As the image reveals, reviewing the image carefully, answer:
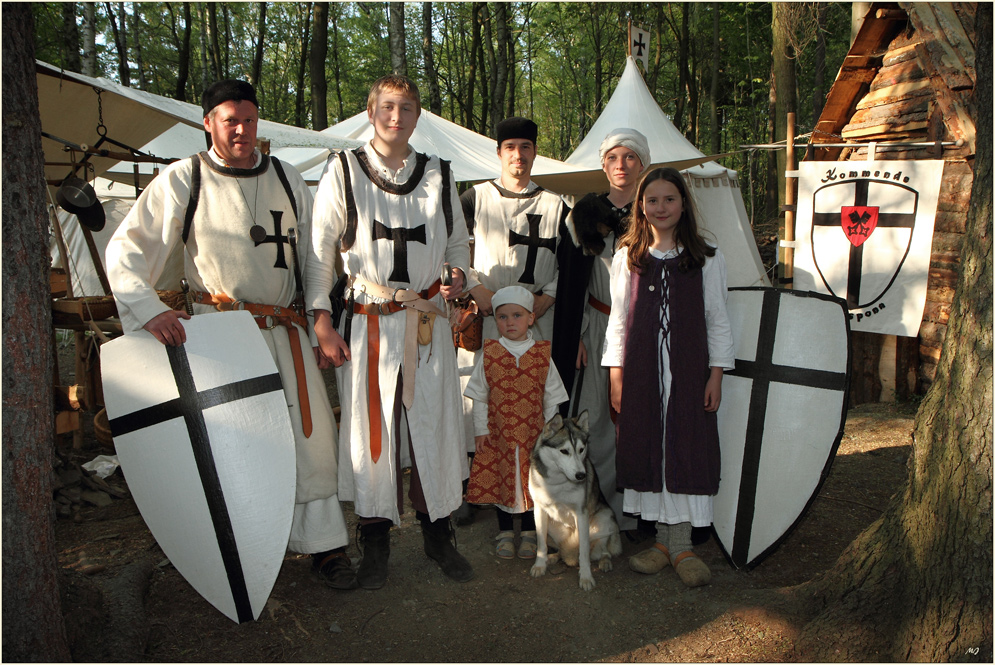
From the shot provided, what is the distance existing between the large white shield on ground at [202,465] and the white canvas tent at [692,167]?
5707 millimetres

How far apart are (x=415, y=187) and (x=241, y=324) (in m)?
0.86

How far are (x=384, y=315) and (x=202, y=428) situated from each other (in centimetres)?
77

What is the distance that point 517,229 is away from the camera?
3.28 m

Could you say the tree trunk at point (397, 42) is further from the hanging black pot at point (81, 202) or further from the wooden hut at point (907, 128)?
the hanging black pot at point (81, 202)

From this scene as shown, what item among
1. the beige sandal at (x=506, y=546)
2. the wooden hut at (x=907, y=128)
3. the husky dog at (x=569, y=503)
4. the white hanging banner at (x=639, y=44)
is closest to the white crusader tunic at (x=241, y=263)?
the beige sandal at (x=506, y=546)

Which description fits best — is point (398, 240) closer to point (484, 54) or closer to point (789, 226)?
point (789, 226)

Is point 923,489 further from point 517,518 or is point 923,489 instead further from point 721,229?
point 721,229

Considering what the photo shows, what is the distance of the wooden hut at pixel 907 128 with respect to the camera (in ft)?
13.8

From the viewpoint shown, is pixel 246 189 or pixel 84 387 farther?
pixel 84 387

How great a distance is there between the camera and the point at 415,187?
8.96 ft

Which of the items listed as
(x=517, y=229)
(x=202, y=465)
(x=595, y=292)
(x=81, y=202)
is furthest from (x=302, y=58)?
(x=202, y=465)

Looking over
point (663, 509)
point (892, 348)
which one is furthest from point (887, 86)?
point (663, 509)

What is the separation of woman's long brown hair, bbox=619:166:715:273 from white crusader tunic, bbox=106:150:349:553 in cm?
133

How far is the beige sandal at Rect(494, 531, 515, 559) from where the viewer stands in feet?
9.95
